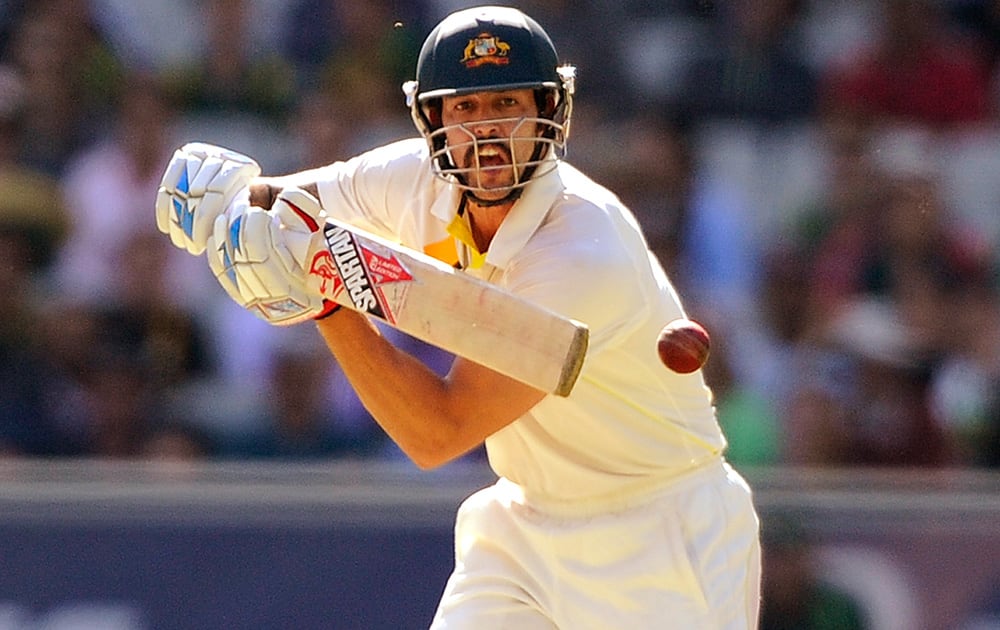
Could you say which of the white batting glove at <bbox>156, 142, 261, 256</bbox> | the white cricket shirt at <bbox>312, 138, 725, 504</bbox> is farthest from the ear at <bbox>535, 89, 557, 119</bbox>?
the white batting glove at <bbox>156, 142, 261, 256</bbox>

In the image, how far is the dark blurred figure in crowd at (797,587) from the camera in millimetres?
4938

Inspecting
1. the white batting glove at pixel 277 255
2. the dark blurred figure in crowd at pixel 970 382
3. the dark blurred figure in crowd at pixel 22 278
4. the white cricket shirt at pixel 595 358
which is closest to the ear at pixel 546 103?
the white cricket shirt at pixel 595 358

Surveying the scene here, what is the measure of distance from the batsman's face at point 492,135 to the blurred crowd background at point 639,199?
220 cm

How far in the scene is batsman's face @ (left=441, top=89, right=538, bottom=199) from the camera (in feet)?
9.98

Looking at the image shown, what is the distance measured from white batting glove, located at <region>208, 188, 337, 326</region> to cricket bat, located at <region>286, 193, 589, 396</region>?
3 centimetres

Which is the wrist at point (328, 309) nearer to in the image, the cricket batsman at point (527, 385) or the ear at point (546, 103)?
the cricket batsman at point (527, 385)

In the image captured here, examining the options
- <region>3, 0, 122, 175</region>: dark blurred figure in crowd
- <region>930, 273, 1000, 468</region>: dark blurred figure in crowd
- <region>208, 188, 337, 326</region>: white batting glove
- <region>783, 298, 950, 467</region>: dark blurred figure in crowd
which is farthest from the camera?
<region>3, 0, 122, 175</region>: dark blurred figure in crowd

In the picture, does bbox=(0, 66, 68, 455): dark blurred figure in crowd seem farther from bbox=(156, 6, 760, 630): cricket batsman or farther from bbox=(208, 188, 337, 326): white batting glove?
bbox=(208, 188, 337, 326): white batting glove

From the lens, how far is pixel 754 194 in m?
6.45

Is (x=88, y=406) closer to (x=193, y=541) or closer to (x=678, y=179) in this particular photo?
(x=193, y=541)

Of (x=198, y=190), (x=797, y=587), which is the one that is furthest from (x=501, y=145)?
(x=797, y=587)

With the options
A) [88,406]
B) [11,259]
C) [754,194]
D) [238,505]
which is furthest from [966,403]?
[11,259]

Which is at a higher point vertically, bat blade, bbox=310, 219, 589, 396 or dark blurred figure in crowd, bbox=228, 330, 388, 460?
bat blade, bbox=310, 219, 589, 396

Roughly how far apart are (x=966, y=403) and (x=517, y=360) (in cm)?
329
